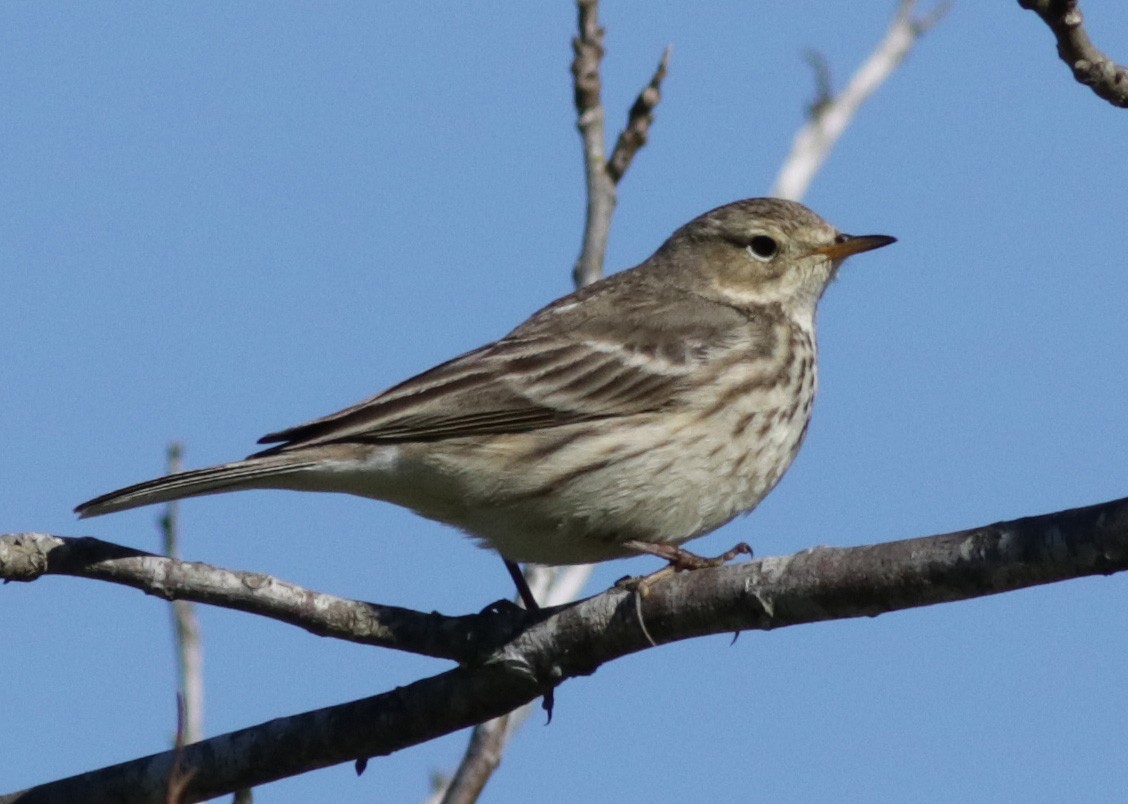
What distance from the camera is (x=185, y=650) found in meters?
5.98

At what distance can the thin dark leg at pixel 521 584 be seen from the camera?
7.80 meters

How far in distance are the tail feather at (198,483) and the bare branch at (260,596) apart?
1.97 feet

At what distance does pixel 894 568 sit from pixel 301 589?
7.76 feet

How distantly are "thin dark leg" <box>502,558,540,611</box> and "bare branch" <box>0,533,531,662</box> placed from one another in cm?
88

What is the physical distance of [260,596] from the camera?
601cm

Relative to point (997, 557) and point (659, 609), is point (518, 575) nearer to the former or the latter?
point (659, 609)

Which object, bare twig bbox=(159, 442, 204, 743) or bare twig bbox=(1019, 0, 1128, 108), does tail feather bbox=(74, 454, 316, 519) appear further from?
bare twig bbox=(1019, 0, 1128, 108)

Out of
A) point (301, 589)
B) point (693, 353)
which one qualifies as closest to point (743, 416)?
point (693, 353)

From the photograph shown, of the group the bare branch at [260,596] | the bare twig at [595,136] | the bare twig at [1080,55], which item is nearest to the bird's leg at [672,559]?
the bare branch at [260,596]

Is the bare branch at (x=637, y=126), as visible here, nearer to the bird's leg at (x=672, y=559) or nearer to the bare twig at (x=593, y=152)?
the bare twig at (x=593, y=152)

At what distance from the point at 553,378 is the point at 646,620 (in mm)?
2555

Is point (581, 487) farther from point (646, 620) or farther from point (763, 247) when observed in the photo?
point (763, 247)

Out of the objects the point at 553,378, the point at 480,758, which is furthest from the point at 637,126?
the point at 480,758

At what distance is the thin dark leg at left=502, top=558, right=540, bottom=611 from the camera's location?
780 centimetres
